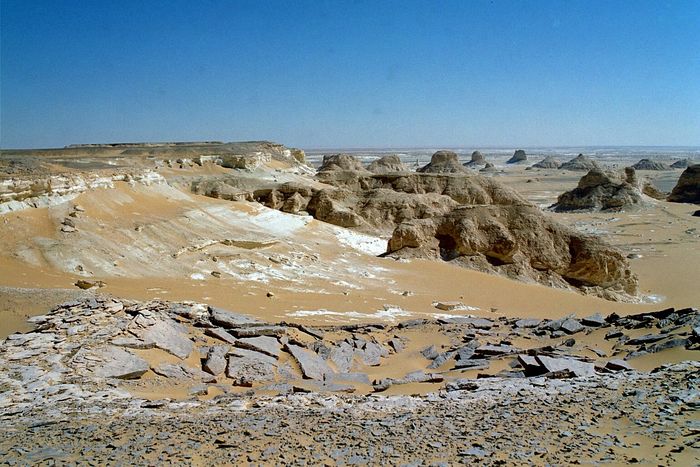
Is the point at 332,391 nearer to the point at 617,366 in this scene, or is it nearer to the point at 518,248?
the point at 617,366

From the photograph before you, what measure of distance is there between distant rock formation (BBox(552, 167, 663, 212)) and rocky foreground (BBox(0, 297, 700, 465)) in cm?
3561

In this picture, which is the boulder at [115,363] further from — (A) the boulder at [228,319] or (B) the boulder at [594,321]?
(B) the boulder at [594,321]

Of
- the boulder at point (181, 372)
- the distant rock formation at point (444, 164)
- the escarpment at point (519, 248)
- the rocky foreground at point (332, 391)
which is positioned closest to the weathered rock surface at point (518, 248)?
the escarpment at point (519, 248)

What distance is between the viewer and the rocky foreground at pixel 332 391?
16.7 ft

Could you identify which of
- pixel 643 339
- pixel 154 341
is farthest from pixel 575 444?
pixel 154 341

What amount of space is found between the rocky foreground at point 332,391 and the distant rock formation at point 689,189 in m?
43.7

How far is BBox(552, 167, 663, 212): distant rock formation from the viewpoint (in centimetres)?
4244

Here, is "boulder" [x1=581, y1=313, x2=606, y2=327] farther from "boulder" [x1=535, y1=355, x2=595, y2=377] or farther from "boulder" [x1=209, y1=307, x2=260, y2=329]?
"boulder" [x1=209, y1=307, x2=260, y2=329]

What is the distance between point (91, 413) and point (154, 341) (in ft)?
7.37

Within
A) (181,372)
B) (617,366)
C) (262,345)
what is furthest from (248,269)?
(617,366)

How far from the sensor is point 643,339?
29.4ft

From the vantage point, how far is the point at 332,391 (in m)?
7.34

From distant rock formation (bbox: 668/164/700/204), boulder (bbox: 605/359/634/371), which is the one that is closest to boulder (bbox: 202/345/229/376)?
boulder (bbox: 605/359/634/371)

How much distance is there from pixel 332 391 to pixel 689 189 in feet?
166
